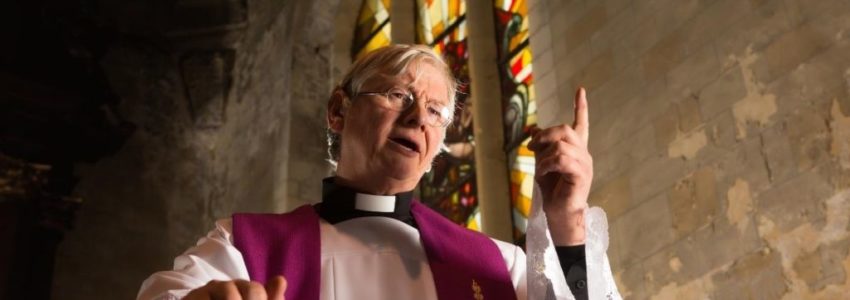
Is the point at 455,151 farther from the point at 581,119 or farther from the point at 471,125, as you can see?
the point at 581,119

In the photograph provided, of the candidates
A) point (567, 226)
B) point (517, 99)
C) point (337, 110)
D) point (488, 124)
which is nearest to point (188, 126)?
point (488, 124)

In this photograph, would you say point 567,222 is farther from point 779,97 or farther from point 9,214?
point 9,214

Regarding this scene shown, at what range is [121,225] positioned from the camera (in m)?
8.33

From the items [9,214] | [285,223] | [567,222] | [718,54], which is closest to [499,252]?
[567,222]

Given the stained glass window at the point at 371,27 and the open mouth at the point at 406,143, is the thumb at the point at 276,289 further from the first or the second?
the stained glass window at the point at 371,27

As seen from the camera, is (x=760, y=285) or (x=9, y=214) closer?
(x=760, y=285)

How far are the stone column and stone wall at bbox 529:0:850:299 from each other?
3.57ft

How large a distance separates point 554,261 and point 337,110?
59 centimetres

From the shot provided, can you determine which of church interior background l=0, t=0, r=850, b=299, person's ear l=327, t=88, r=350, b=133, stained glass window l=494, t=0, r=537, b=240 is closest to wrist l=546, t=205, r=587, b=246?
person's ear l=327, t=88, r=350, b=133

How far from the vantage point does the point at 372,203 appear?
216 centimetres

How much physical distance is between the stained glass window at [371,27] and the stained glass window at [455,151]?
0.61m

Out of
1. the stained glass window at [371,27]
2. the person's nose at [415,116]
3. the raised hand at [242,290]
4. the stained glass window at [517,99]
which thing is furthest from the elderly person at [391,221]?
the stained glass window at [371,27]

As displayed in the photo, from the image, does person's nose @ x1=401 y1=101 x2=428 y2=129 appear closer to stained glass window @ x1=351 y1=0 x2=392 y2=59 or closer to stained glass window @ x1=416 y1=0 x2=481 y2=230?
stained glass window @ x1=416 y1=0 x2=481 y2=230

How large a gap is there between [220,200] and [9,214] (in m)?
1.58
